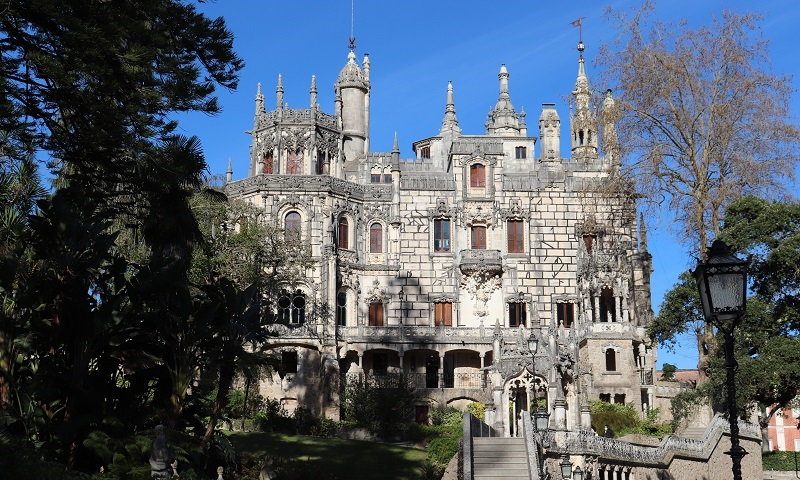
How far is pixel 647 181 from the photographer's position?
37250 mm

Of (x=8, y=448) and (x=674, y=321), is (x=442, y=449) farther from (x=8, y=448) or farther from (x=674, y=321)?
(x=8, y=448)

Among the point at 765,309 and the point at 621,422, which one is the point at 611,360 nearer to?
the point at 621,422

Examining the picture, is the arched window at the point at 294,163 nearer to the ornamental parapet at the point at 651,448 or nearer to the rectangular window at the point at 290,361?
the rectangular window at the point at 290,361

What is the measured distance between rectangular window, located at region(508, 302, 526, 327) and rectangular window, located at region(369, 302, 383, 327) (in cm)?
712

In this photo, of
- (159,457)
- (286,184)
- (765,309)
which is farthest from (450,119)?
(159,457)

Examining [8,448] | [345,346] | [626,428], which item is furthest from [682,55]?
[8,448]

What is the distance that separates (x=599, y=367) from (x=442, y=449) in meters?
18.1

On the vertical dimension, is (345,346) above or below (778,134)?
below

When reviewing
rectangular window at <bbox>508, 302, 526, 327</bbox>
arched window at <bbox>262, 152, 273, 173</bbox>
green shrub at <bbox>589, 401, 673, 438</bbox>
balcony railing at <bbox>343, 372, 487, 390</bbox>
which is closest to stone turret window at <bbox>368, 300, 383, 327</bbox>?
balcony railing at <bbox>343, 372, 487, 390</bbox>

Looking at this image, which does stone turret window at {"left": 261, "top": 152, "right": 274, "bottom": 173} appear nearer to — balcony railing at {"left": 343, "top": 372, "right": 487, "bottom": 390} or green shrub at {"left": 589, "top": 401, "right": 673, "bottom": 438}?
balcony railing at {"left": 343, "top": 372, "right": 487, "bottom": 390}

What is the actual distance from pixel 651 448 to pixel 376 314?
20891mm

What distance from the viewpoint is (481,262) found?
172 ft

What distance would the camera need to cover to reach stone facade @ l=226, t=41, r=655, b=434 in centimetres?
4925

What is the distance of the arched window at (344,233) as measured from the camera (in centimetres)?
5228
